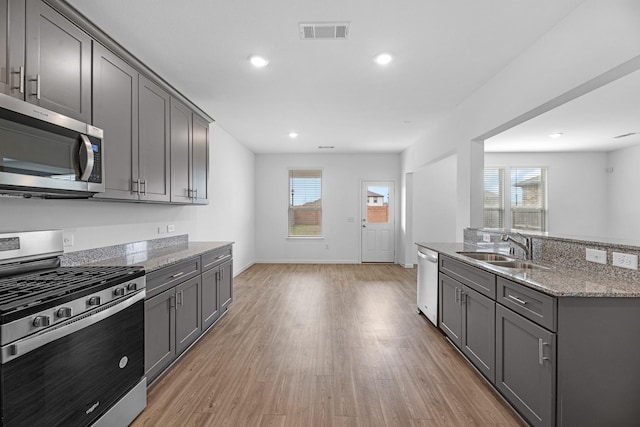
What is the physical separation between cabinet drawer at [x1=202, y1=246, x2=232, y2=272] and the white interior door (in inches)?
173

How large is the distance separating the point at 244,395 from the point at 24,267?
1601 mm

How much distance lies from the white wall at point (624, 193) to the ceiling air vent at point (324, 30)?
25.1 feet

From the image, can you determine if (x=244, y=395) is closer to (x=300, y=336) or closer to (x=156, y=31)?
(x=300, y=336)

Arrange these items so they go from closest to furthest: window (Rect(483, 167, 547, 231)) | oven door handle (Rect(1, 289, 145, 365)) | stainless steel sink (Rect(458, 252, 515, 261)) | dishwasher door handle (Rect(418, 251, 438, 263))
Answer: oven door handle (Rect(1, 289, 145, 365)), stainless steel sink (Rect(458, 252, 515, 261)), dishwasher door handle (Rect(418, 251, 438, 263)), window (Rect(483, 167, 547, 231))

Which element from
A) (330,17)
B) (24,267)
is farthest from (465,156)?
(24,267)

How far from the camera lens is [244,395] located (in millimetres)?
2213

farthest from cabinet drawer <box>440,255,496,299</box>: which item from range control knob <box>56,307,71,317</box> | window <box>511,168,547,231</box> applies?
window <box>511,168,547,231</box>

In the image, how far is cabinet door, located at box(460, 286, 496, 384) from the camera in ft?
7.21

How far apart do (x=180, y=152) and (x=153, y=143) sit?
1.66ft

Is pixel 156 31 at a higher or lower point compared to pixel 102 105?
higher

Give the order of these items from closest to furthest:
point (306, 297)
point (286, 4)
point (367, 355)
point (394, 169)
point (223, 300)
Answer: point (286, 4)
point (367, 355)
point (223, 300)
point (306, 297)
point (394, 169)

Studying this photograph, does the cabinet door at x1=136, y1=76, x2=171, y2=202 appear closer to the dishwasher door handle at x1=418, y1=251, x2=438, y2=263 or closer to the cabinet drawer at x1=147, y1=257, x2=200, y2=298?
the cabinet drawer at x1=147, y1=257, x2=200, y2=298

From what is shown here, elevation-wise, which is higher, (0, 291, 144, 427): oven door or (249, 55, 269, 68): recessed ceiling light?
(249, 55, 269, 68): recessed ceiling light

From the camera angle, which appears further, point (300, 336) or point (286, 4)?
point (300, 336)
